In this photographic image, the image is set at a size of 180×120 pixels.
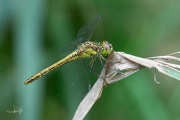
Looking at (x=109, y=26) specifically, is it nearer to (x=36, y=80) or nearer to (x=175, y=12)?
(x=175, y=12)

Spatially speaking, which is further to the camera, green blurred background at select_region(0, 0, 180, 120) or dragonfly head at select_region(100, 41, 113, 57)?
green blurred background at select_region(0, 0, 180, 120)

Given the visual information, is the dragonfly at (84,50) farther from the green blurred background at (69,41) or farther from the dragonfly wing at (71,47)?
the green blurred background at (69,41)

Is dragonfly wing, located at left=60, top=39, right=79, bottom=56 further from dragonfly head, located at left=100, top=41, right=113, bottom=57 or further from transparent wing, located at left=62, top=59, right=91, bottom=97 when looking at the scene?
dragonfly head, located at left=100, top=41, right=113, bottom=57

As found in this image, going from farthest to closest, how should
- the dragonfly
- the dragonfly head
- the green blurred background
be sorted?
the green blurred background < the dragonfly < the dragonfly head

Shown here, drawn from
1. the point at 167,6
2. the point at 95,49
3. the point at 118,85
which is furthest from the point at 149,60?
the point at 167,6

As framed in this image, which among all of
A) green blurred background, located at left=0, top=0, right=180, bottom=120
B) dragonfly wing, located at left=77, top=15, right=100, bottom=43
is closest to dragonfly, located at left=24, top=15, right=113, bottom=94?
dragonfly wing, located at left=77, top=15, right=100, bottom=43
